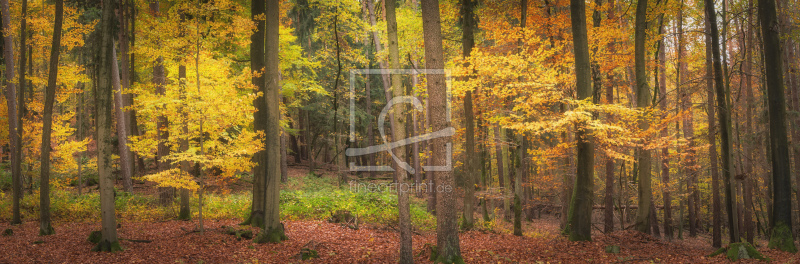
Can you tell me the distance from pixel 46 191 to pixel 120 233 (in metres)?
2.39

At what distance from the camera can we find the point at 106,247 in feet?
27.0

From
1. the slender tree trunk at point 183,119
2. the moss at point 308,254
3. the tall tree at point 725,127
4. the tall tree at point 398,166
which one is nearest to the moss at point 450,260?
the tall tree at point 398,166

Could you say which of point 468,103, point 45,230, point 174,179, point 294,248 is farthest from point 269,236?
point 468,103

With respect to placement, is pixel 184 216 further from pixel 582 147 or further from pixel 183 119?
pixel 582 147

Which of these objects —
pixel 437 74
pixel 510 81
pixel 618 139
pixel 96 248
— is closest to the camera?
pixel 437 74

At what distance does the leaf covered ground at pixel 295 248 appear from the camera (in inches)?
321

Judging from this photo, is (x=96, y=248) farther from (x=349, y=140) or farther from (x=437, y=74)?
(x=349, y=140)

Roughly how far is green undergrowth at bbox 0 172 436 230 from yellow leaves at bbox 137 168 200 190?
9.77 ft

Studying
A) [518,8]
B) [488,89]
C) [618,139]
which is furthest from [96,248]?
[518,8]

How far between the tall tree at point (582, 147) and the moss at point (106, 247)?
10.5m

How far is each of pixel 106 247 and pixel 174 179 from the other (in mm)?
2687

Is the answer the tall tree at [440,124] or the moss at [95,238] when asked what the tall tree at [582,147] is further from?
the moss at [95,238]

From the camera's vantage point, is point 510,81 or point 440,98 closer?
point 440,98

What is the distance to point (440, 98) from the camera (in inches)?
303
